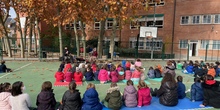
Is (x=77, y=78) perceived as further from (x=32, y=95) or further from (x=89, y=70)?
(x=32, y=95)

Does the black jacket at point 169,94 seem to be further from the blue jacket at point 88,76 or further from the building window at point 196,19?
the building window at point 196,19

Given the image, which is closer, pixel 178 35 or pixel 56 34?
pixel 178 35

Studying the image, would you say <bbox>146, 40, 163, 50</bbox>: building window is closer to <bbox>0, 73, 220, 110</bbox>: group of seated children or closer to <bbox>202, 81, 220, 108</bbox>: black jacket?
<bbox>0, 73, 220, 110</bbox>: group of seated children

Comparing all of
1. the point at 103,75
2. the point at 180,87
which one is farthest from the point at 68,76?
the point at 180,87

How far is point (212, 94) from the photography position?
6.28m

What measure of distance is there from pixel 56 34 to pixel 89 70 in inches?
1054

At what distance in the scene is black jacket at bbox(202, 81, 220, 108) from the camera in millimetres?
6230

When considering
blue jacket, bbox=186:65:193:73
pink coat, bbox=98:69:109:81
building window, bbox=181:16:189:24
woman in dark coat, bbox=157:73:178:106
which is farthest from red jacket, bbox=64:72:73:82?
building window, bbox=181:16:189:24

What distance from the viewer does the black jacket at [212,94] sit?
245 inches

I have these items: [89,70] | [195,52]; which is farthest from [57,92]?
[195,52]

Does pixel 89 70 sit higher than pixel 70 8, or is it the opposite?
pixel 70 8

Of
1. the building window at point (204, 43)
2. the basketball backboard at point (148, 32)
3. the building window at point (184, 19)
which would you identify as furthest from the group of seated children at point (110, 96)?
the building window at point (184, 19)

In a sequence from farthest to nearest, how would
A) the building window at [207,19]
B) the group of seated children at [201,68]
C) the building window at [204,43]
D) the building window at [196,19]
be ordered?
the building window at [196,19]
the building window at [204,43]
the building window at [207,19]
the group of seated children at [201,68]

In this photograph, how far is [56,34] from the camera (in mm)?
34688
